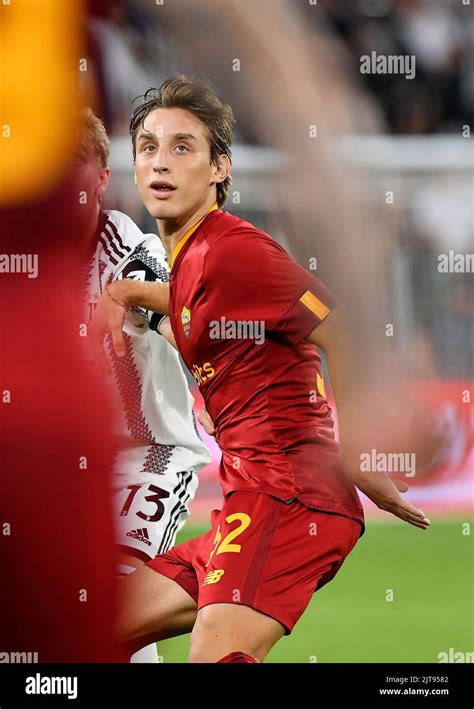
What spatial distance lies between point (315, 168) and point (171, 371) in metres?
1.15

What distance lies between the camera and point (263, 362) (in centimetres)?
277

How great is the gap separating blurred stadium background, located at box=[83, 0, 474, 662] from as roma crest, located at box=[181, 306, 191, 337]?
1.97 feet

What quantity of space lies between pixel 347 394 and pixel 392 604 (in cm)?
210

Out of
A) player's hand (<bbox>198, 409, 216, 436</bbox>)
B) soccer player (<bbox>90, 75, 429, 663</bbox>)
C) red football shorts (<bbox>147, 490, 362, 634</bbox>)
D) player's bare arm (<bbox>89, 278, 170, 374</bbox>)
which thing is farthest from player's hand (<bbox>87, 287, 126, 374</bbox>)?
red football shorts (<bbox>147, 490, 362, 634</bbox>)

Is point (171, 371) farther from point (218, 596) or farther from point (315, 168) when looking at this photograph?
point (315, 168)

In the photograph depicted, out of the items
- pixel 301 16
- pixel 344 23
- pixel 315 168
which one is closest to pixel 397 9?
pixel 344 23

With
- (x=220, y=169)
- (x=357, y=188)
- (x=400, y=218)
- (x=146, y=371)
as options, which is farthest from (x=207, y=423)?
(x=400, y=218)

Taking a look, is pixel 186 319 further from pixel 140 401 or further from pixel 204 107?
pixel 204 107

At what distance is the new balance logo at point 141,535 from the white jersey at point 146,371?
18 centimetres

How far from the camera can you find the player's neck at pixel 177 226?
2963 mm

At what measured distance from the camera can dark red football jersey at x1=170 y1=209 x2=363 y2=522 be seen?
273 centimetres

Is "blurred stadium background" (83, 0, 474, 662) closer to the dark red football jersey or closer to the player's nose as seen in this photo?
the player's nose

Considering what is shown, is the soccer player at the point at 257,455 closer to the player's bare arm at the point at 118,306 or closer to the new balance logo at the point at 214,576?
the new balance logo at the point at 214,576

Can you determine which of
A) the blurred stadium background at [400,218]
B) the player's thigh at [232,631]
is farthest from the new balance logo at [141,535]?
the blurred stadium background at [400,218]
